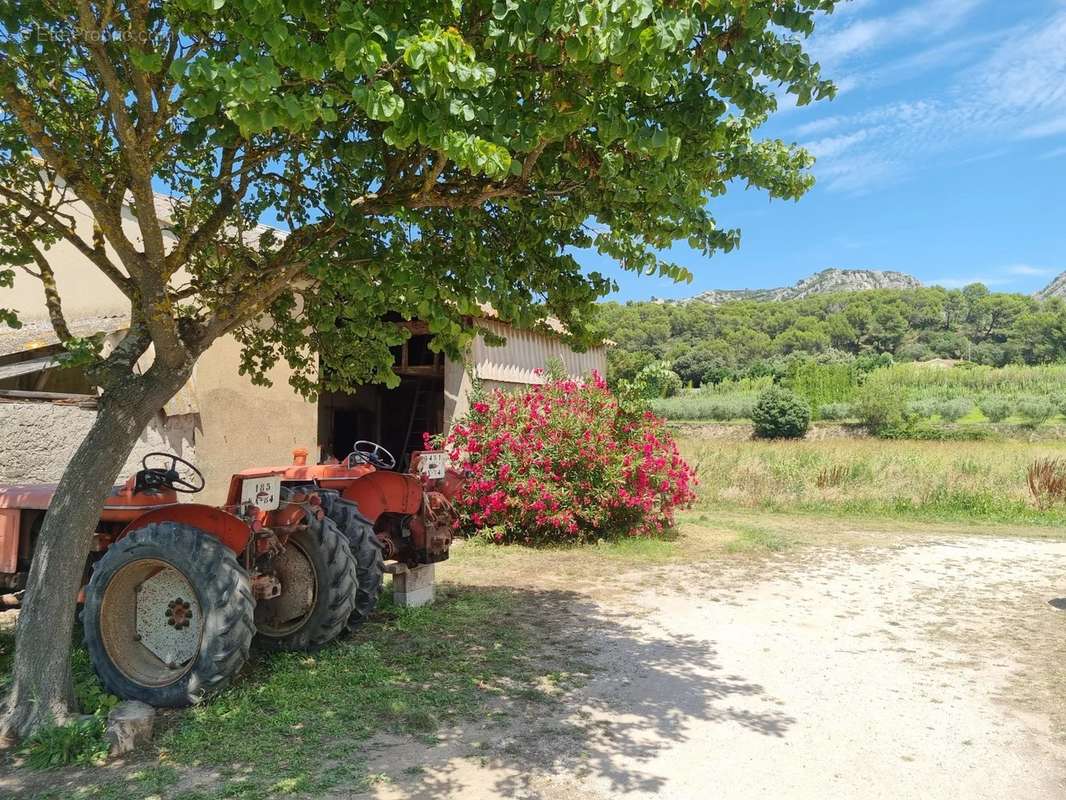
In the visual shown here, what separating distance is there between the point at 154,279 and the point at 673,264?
299 cm

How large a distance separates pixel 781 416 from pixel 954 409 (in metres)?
12.0

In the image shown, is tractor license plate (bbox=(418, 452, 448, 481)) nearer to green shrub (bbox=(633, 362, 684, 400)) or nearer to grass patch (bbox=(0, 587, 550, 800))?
grass patch (bbox=(0, 587, 550, 800))

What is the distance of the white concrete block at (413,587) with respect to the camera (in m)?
6.59

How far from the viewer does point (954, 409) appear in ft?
128

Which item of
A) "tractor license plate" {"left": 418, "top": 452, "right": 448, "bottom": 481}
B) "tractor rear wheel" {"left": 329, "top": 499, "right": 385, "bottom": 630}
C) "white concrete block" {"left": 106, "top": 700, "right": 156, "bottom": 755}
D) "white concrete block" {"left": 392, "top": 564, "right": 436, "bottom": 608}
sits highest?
"tractor license plate" {"left": 418, "top": 452, "right": 448, "bottom": 481}

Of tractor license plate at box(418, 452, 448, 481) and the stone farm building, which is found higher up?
the stone farm building

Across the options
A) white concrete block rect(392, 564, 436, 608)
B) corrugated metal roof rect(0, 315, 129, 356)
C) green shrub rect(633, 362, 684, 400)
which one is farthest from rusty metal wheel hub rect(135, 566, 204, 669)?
green shrub rect(633, 362, 684, 400)

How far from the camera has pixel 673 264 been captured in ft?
16.4

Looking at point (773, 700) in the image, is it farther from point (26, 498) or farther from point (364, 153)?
point (26, 498)

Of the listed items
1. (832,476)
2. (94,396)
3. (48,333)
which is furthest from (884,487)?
(48,333)

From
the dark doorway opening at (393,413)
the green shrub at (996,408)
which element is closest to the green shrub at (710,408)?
the green shrub at (996,408)

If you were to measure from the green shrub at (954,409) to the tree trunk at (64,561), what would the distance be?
1570 inches

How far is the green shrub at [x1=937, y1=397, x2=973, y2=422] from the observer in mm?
Answer: 38531

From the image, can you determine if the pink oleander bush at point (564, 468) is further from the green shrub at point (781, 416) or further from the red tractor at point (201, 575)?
the green shrub at point (781, 416)
